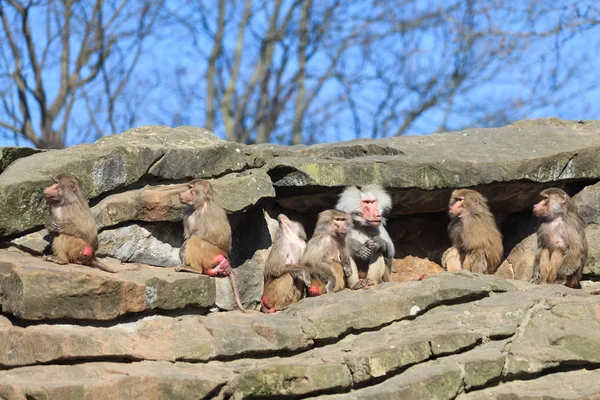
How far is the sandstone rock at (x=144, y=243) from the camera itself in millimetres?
9984

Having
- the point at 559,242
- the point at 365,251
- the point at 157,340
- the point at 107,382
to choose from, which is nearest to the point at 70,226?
the point at 157,340

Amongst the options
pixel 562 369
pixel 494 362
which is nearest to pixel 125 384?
pixel 494 362

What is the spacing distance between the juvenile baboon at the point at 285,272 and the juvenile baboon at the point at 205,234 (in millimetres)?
390

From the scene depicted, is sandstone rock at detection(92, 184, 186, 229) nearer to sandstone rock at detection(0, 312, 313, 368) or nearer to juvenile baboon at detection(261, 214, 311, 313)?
juvenile baboon at detection(261, 214, 311, 313)

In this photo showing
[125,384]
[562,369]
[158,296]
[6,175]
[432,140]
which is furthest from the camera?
[432,140]

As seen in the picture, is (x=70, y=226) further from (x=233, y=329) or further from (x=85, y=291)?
(x=233, y=329)

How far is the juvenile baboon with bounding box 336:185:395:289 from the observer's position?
1041 centimetres

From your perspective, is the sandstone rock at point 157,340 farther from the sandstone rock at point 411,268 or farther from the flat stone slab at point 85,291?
the sandstone rock at point 411,268

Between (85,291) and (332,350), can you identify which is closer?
(85,291)

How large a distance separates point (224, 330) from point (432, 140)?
428cm

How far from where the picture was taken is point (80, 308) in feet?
26.9

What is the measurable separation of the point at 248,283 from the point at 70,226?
7.55 ft

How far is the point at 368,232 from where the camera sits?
1061cm

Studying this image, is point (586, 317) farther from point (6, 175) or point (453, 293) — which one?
point (6, 175)
